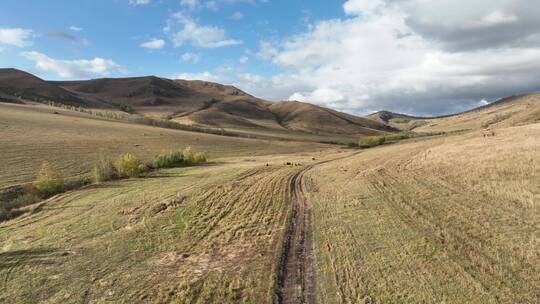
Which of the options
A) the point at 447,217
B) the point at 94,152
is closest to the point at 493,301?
the point at 447,217

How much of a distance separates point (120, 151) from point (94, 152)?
182 inches

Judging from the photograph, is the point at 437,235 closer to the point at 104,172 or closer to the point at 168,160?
the point at 104,172

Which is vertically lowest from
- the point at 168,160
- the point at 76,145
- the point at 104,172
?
the point at 104,172

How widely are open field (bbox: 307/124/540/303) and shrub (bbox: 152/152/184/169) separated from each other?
3346 cm

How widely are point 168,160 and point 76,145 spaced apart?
1730cm

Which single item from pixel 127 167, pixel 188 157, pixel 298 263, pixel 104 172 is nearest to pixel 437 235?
pixel 298 263

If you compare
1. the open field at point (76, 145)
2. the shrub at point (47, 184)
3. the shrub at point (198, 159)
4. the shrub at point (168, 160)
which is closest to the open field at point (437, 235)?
the shrub at point (47, 184)

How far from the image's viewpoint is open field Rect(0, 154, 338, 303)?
1351 cm

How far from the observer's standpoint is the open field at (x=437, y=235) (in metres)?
12.0

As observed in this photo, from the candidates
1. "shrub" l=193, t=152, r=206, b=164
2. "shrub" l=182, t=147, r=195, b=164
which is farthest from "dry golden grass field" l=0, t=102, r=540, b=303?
"shrub" l=193, t=152, r=206, b=164

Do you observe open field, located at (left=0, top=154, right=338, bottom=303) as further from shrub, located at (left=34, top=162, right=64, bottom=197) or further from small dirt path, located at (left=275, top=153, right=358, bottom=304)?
shrub, located at (left=34, top=162, right=64, bottom=197)

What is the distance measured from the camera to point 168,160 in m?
58.0

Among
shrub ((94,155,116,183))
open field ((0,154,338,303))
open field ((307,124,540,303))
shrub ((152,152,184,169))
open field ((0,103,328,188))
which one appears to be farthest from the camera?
shrub ((152,152,184,169))

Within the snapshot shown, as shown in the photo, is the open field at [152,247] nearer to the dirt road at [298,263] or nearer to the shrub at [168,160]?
the dirt road at [298,263]
